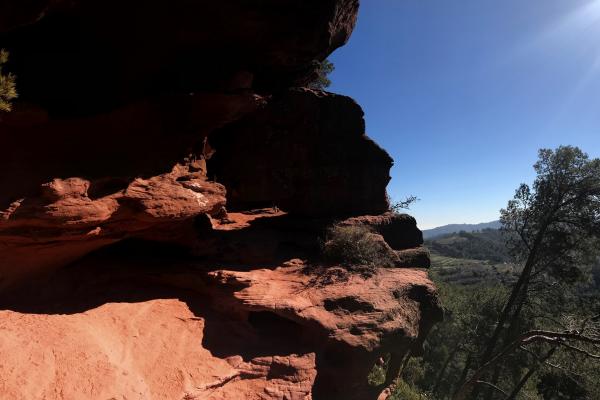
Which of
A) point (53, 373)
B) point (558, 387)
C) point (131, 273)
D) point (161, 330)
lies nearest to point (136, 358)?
point (161, 330)

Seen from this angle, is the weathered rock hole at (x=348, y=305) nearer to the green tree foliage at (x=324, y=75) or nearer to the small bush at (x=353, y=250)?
the small bush at (x=353, y=250)

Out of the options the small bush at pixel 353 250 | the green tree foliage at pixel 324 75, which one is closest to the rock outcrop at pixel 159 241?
the small bush at pixel 353 250

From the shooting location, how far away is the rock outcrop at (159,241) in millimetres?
6562

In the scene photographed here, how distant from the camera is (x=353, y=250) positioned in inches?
437

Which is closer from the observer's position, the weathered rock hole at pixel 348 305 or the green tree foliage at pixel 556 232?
the weathered rock hole at pixel 348 305

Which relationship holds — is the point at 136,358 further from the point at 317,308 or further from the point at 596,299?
the point at 596,299

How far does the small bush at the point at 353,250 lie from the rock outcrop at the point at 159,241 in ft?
1.32

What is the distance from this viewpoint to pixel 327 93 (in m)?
13.8

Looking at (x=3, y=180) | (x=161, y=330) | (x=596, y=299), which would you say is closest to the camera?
(x=3, y=180)

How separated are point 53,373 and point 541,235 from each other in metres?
18.8

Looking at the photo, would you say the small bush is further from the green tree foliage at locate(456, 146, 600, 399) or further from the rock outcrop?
the green tree foliage at locate(456, 146, 600, 399)

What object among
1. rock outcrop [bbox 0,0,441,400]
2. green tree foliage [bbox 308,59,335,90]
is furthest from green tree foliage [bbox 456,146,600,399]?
green tree foliage [bbox 308,59,335,90]

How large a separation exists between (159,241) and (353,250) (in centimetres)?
595

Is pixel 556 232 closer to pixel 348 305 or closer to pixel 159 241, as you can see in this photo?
pixel 348 305
